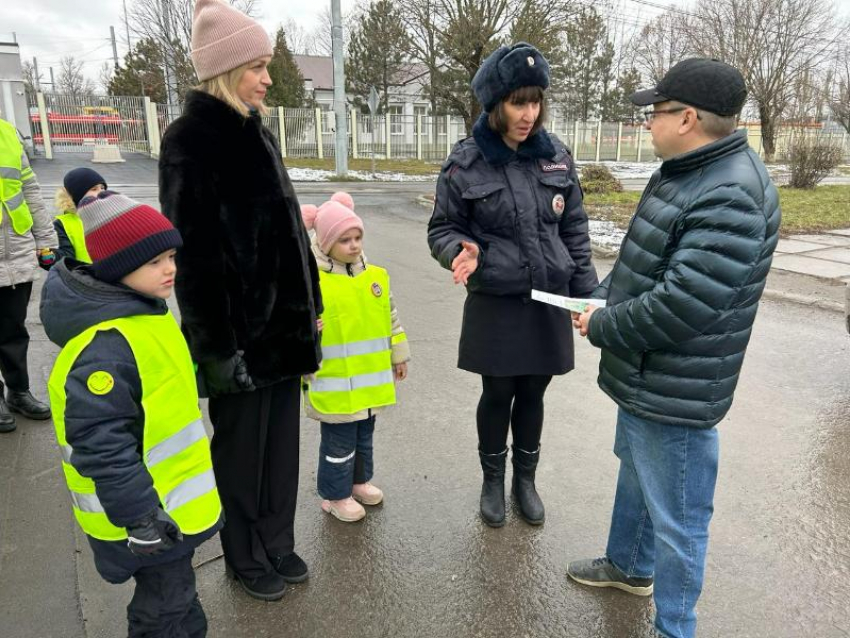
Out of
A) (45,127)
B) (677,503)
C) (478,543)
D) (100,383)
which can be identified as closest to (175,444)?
(100,383)

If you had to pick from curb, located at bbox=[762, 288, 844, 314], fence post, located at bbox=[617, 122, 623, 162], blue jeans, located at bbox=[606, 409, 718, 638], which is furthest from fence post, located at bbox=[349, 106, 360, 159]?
blue jeans, located at bbox=[606, 409, 718, 638]

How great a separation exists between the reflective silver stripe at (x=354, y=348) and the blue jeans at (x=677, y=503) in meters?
1.23

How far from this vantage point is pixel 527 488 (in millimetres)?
3234

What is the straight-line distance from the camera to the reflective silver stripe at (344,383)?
3.01 m

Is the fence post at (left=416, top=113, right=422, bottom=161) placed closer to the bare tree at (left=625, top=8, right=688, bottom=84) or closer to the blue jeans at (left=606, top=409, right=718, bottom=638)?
the bare tree at (left=625, top=8, right=688, bottom=84)

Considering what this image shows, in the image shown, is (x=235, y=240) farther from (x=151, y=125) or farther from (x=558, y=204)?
(x=151, y=125)

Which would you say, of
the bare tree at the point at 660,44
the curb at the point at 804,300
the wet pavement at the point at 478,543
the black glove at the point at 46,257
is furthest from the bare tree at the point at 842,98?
the black glove at the point at 46,257

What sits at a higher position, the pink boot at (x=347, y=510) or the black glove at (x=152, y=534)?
the black glove at (x=152, y=534)

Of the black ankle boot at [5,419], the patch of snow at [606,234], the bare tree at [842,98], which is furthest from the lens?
the bare tree at [842,98]

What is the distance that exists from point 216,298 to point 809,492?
3194mm

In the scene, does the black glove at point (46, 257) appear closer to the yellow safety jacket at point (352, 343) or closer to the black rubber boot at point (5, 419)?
the black rubber boot at point (5, 419)

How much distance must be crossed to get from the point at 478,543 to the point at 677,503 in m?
1.06

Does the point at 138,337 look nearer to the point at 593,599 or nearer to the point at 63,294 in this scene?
the point at 63,294

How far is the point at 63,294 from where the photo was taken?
1880 millimetres
